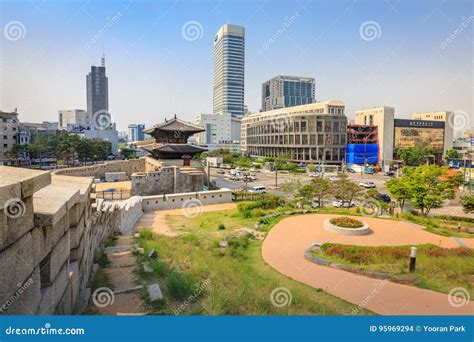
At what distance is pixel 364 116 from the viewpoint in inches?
2702

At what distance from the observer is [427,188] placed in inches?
744

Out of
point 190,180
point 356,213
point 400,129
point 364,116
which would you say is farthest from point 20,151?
point 400,129

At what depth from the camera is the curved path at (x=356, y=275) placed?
7141 mm

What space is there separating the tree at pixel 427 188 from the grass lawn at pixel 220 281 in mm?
12604

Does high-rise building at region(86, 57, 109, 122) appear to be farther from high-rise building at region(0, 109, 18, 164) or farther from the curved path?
the curved path

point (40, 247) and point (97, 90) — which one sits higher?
point (97, 90)

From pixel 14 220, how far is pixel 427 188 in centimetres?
2151

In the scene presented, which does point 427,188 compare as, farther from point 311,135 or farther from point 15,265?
point 311,135

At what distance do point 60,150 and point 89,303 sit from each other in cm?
4738

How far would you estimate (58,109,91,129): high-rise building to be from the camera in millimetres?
115812

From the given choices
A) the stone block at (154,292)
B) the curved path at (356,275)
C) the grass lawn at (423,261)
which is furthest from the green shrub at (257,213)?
the stone block at (154,292)

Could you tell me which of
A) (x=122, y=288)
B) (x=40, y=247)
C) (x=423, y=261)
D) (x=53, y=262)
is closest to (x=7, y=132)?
(x=122, y=288)

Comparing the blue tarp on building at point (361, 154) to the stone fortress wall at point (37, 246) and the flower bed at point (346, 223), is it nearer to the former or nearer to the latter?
the flower bed at point (346, 223)

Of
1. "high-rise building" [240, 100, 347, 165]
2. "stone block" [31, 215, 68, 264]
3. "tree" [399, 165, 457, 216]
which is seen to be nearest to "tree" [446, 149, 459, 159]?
"high-rise building" [240, 100, 347, 165]
